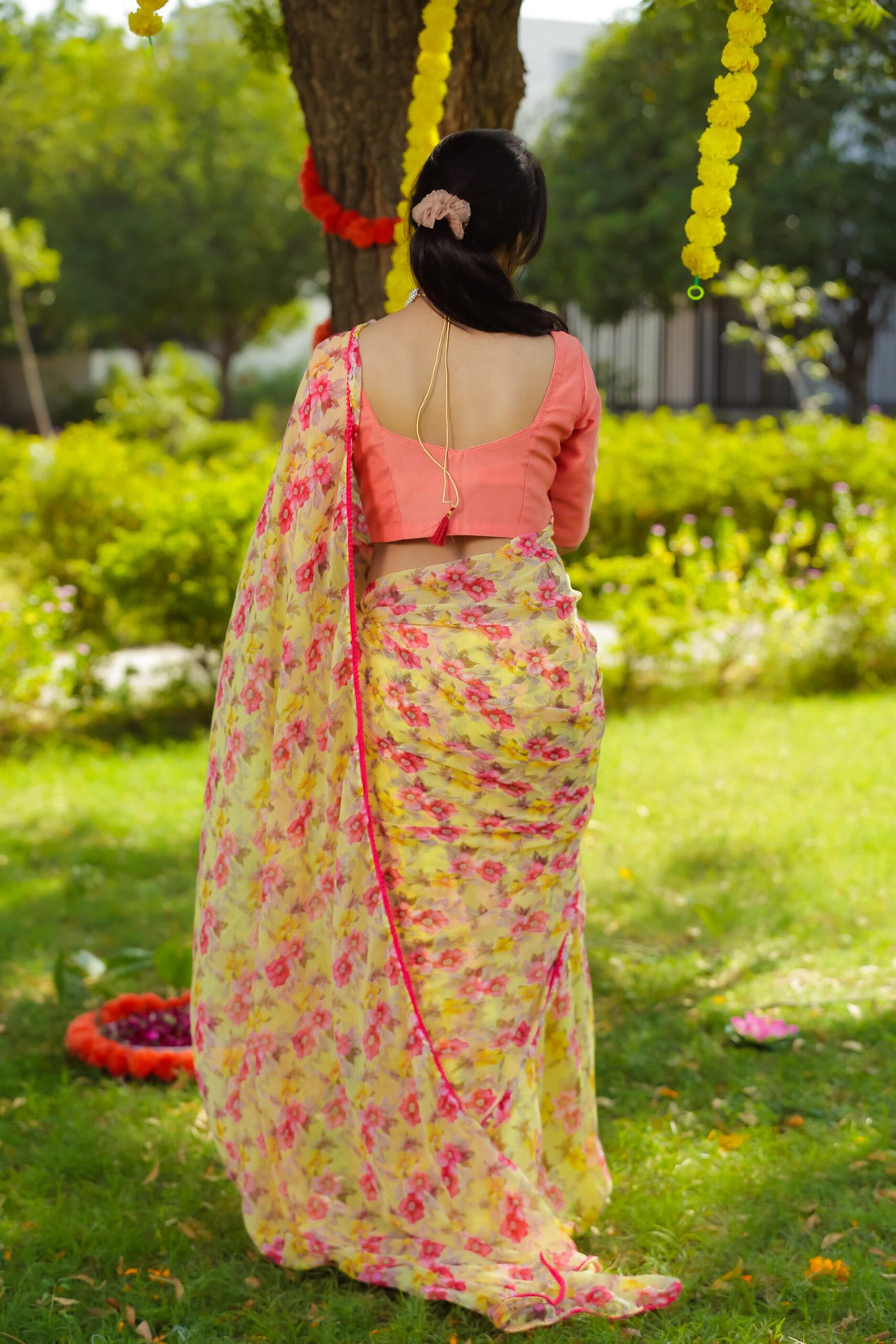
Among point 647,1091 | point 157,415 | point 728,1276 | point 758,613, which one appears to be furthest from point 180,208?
point 728,1276

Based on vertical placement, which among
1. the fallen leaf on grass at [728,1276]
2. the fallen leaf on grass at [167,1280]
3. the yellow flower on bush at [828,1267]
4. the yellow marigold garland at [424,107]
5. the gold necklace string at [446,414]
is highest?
the yellow marigold garland at [424,107]

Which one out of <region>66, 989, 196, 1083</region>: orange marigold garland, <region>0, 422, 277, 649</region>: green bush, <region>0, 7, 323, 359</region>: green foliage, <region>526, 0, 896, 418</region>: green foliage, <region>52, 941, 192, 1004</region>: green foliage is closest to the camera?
<region>66, 989, 196, 1083</region>: orange marigold garland

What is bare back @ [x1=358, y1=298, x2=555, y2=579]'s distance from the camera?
228 cm

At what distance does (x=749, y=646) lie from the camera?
7.01 metres

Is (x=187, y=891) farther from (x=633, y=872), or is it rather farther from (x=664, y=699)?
(x=664, y=699)

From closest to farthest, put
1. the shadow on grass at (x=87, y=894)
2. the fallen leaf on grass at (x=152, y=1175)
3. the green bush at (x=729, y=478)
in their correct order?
the fallen leaf on grass at (x=152, y=1175)
the shadow on grass at (x=87, y=894)
the green bush at (x=729, y=478)

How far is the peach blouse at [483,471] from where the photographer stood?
229 centimetres

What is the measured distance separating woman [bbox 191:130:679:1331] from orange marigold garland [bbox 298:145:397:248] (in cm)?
118

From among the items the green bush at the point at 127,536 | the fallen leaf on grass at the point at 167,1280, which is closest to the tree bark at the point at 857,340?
the green bush at the point at 127,536

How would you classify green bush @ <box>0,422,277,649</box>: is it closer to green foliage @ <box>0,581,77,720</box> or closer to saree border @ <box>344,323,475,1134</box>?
green foliage @ <box>0,581,77,720</box>

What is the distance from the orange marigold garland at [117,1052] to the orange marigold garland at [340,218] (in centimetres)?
205

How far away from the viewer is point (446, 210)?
2.18 meters

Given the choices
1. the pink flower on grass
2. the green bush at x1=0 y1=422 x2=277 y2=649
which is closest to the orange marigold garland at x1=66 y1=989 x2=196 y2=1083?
the pink flower on grass

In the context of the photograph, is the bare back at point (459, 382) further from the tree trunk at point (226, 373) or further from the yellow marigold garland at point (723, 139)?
the tree trunk at point (226, 373)
